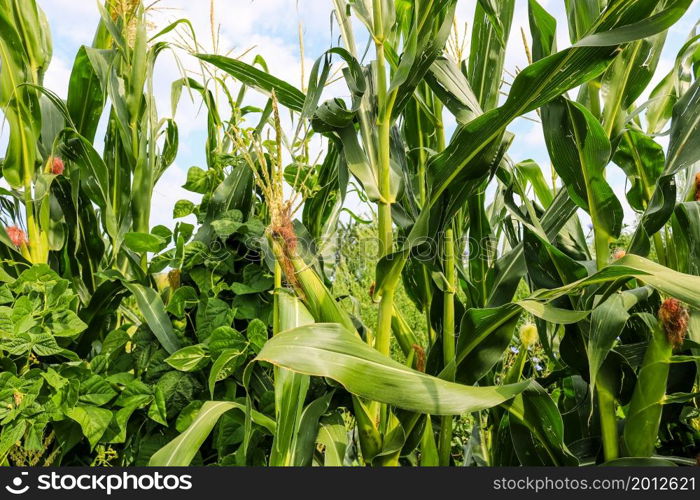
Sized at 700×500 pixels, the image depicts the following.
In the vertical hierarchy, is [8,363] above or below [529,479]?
above

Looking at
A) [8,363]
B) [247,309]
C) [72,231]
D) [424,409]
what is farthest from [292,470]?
[72,231]

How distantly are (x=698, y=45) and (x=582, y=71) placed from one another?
0.55 m

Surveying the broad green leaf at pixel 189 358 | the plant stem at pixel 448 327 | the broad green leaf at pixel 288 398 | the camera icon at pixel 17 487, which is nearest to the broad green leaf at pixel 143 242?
the broad green leaf at pixel 189 358

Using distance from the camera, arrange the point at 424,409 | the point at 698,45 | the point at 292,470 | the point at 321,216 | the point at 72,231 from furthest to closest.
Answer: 1. the point at 72,231
2. the point at 321,216
3. the point at 698,45
4. the point at 292,470
5. the point at 424,409

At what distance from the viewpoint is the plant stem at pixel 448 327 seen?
1238 mm

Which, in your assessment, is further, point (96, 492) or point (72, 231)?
point (72, 231)

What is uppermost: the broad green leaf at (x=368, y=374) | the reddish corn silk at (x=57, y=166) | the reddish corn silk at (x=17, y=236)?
the reddish corn silk at (x=57, y=166)

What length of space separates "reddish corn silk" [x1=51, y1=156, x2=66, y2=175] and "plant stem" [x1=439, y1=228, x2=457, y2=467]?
1.00m

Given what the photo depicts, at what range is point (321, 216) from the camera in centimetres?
146

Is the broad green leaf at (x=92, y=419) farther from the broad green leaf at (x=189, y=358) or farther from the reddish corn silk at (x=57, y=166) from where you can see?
the reddish corn silk at (x=57, y=166)

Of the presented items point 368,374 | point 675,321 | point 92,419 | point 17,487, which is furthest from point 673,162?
point 17,487

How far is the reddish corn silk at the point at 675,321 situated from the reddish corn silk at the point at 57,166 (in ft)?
4.64

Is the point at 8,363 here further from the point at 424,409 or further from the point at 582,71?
the point at 582,71

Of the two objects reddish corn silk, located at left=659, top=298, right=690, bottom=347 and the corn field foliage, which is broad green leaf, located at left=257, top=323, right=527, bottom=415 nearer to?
the corn field foliage
